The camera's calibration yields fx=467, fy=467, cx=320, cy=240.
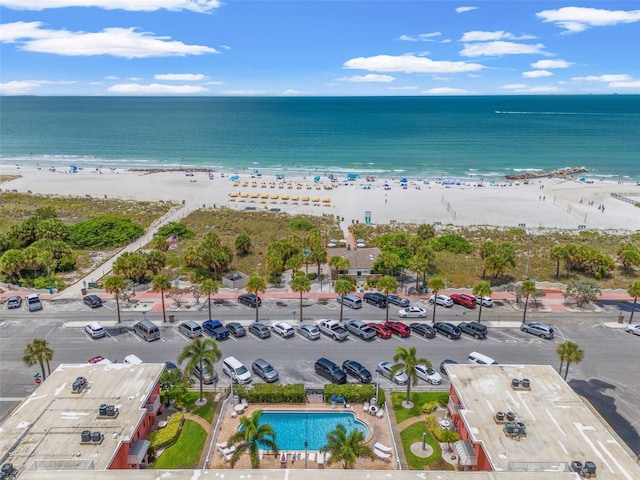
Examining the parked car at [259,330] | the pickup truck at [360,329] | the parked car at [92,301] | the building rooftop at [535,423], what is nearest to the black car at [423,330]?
the pickup truck at [360,329]

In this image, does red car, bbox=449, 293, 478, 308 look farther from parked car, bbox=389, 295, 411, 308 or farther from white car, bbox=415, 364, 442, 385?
white car, bbox=415, 364, 442, 385

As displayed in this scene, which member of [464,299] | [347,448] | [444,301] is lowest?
[444,301]

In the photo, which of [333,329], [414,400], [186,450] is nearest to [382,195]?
[333,329]

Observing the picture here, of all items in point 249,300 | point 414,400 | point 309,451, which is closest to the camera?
point 309,451

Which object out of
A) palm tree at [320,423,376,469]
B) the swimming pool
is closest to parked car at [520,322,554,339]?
the swimming pool

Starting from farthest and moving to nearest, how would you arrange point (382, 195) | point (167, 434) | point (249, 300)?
point (382, 195), point (249, 300), point (167, 434)

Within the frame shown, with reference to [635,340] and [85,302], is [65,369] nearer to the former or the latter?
[85,302]

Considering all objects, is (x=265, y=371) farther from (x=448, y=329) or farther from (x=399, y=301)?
(x=399, y=301)
